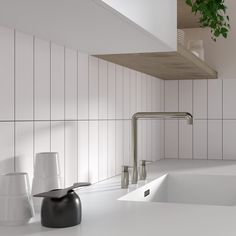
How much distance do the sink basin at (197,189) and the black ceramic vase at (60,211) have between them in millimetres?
1027

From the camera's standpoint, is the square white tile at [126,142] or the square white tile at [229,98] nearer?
the square white tile at [126,142]

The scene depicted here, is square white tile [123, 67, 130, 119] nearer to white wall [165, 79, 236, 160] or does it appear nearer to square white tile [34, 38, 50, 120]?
white wall [165, 79, 236, 160]

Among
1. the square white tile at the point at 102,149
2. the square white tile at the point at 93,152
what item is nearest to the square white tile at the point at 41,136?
the square white tile at the point at 93,152

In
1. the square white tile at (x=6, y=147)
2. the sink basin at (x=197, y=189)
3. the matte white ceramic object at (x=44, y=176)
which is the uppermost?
the square white tile at (x=6, y=147)

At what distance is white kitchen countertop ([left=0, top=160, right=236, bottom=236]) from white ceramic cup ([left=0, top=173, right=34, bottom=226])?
0.08 feet

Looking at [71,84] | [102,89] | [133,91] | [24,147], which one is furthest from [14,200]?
[133,91]

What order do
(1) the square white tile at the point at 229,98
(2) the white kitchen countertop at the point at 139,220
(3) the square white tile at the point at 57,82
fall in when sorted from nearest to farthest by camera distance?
(2) the white kitchen countertop at the point at 139,220 → (3) the square white tile at the point at 57,82 → (1) the square white tile at the point at 229,98

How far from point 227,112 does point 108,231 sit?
6.65 ft

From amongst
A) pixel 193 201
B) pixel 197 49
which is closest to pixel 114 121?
pixel 193 201

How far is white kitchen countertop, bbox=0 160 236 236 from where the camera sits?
1054 mm

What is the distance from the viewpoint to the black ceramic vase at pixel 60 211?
1.08 m

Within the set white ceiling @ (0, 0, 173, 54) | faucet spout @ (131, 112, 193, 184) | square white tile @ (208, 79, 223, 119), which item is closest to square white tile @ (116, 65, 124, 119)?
faucet spout @ (131, 112, 193, 184)

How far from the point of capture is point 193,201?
2.29 metres

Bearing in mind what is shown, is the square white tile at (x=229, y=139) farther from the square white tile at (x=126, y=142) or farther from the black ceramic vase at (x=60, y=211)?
the black ceramic vase at (x=60, y=211)
